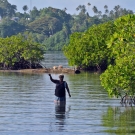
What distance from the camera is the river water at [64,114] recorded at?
21859mm

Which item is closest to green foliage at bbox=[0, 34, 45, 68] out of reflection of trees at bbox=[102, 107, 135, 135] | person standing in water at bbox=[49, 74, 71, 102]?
reflection of trees at bbox=[102, 107, 135, 135]

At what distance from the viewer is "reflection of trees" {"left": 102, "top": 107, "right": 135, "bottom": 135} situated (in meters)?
21.9

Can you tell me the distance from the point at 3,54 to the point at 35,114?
128 ft

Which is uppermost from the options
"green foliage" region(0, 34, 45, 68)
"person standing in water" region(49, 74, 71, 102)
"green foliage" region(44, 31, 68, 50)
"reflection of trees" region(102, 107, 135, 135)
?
"green foliage" region(44, 31, 68, 50)

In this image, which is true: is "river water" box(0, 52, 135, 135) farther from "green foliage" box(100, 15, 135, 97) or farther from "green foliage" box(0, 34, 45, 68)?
"green foliage" box(0, 34, 45, 68)

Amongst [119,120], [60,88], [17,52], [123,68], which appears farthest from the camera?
[17,52]

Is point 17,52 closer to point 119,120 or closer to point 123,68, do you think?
point 123,68

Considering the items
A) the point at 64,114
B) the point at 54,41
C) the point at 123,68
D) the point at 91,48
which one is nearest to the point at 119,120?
the point at 64,114

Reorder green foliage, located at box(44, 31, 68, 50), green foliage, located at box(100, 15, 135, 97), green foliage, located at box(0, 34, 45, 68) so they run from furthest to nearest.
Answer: green foliage, located at box(44, 31, 68, 50) < green foliage, located at box(0, 34, 45, 68) < green foliage, located at box(100, 15, 135, 97)

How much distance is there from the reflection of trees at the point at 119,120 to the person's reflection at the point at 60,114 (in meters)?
1.54

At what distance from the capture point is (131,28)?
27031mm

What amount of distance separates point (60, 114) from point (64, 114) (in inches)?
6.6

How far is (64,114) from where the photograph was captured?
25734 millimetres

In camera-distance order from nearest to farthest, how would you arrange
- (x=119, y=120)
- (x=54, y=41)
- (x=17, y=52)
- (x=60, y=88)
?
(x=119, y=120) < (x=60, y=88) < (x=17, y=52) < (x=54, y=41)
